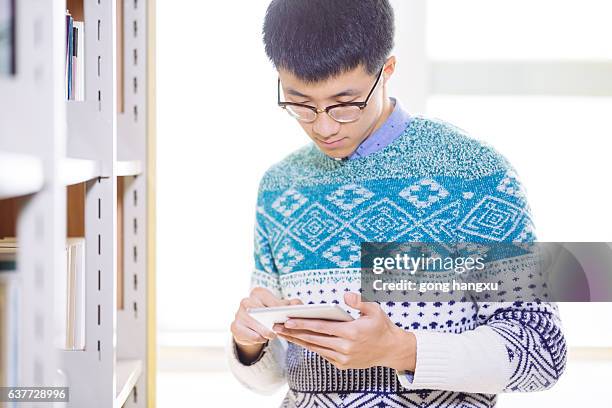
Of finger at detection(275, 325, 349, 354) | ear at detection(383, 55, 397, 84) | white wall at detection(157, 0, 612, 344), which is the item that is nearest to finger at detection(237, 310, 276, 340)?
finger at detection(275, 325, 349, 354)

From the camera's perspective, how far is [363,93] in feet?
3.62

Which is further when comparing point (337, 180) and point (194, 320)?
point (194, 320)

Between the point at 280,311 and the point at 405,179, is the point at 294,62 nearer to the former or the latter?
the point at 405,179

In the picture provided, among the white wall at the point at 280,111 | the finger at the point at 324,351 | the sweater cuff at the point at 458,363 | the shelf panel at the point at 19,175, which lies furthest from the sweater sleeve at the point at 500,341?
the white wall at the point at 280,111

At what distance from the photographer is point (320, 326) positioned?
0.98 metres

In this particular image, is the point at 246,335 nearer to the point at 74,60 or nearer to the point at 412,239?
the point at 412,239

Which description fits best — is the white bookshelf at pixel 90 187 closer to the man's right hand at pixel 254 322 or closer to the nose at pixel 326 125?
the man's right hand at pixel 254 322

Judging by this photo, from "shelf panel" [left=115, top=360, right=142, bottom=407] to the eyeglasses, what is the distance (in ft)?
1.82

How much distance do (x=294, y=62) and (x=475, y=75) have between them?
1.20 meters

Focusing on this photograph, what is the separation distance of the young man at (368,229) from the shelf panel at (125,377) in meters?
0.20

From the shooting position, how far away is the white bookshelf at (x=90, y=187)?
615 millimetres

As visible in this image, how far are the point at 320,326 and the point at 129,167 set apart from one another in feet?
1.84

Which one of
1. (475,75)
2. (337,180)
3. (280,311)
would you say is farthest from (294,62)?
(475,75)

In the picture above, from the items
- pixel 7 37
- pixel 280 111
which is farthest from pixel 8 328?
pixel 280 111
